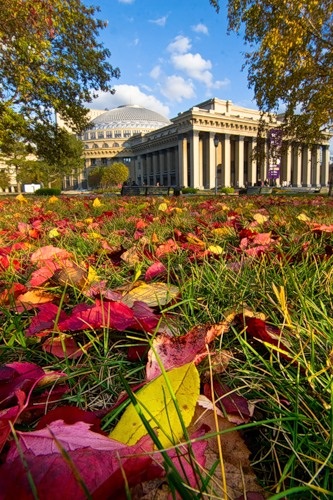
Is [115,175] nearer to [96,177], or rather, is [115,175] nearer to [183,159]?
[96,177]

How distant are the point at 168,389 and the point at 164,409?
31mm

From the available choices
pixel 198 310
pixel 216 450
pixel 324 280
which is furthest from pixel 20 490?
pixel 324 280

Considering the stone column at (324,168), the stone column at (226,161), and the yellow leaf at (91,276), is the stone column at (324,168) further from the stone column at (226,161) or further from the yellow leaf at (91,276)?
the yellow leaf at (91,276)

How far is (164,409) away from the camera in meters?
0.48

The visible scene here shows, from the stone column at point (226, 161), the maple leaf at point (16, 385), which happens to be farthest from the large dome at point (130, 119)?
the maple leaf at point (16, 385)

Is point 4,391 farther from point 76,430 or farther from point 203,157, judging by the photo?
point 203,157

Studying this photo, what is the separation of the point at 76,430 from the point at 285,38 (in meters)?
9.95

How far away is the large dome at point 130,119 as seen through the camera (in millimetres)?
85075

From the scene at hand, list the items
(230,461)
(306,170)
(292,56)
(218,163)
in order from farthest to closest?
(306,170), (218,163), (292,56), (230,461)

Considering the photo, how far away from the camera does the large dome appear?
279ft

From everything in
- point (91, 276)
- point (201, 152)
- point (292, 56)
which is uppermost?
point (201, 152)

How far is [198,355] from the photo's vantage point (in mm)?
650

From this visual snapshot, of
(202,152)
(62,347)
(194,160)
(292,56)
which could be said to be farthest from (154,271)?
(202,152)

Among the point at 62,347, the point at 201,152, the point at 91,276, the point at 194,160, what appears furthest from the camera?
the point at 201,152
